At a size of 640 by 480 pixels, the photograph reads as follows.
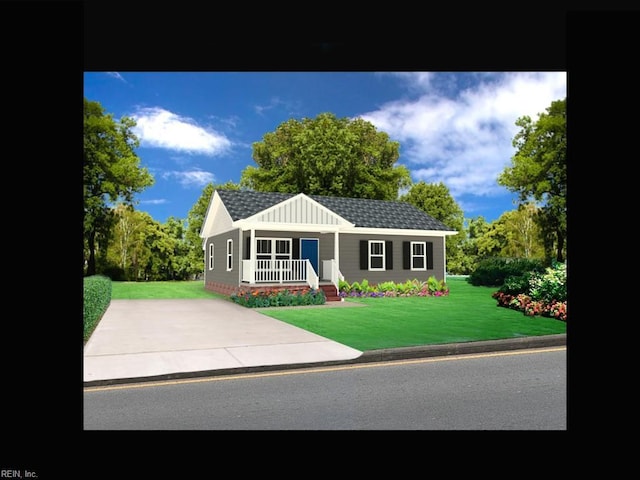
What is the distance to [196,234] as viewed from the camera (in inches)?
1641

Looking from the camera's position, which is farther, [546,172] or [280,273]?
[546,172]

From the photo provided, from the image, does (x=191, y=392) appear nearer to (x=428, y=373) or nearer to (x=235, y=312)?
(x=428, y=373)

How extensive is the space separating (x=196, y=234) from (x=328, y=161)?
1357cm

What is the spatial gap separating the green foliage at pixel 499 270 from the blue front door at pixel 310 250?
43.5 feet

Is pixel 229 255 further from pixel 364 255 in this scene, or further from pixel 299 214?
pixel 364 255

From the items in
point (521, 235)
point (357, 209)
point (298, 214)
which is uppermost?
point (357, 209)

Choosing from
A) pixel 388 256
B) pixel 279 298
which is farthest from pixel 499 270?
pixel 279 298

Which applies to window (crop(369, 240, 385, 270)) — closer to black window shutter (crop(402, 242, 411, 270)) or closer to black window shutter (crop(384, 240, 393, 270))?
black window shutter (crop(384, 240, 393, 270))

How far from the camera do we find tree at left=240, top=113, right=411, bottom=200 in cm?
3666

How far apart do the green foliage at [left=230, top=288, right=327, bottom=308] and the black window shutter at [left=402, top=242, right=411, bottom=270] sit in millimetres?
6623

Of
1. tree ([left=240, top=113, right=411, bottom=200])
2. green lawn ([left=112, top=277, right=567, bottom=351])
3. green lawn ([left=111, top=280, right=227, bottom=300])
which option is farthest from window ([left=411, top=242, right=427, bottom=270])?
tree ([left=240, top=113, right=411, bottom=200])
